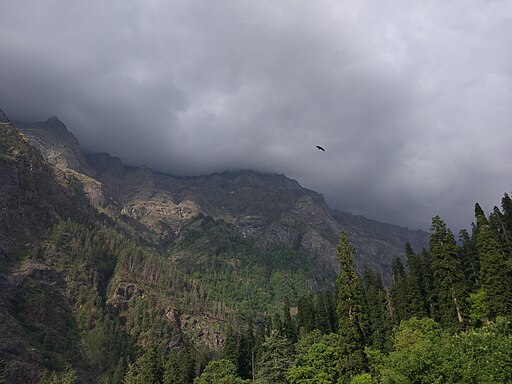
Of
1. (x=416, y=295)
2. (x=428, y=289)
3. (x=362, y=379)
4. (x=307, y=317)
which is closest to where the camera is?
(x=362, y=379)

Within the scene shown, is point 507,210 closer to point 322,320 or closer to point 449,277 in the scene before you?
point 449,277

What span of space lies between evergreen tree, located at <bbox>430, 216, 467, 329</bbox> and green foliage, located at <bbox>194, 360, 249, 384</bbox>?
40667mm

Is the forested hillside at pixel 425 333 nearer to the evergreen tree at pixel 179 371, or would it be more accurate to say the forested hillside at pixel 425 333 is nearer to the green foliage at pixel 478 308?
the green foliage at pixel 478 308

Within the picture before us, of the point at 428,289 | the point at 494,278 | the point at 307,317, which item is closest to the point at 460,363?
the point at 494,278

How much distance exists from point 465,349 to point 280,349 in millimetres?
39626

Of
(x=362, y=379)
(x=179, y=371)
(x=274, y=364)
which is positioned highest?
(x=274, y=364)

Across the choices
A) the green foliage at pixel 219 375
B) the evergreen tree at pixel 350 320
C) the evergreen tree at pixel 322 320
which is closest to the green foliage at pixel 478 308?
the evergreen tree at pixel 350 320

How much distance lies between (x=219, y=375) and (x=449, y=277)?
4808cm

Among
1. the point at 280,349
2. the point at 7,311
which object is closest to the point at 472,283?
the point at 280,349

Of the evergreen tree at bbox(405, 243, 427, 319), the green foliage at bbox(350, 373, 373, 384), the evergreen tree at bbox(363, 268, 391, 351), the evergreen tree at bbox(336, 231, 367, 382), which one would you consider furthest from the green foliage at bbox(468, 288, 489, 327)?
the green foliage at bbox(350, 373, 373, 384)

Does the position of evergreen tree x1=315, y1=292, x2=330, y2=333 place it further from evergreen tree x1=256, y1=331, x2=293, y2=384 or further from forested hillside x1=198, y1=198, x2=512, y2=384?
evergreen tree x1=256, y1=331, x2=293, y2=384

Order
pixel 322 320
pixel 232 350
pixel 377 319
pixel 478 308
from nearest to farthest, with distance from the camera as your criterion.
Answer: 1. pixel 478 308
2. pixel 377 319
3. pixel 232 350
4. pixel 322 320

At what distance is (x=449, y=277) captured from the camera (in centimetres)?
7119

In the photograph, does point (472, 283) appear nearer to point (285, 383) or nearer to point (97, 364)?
point (285, 383)
